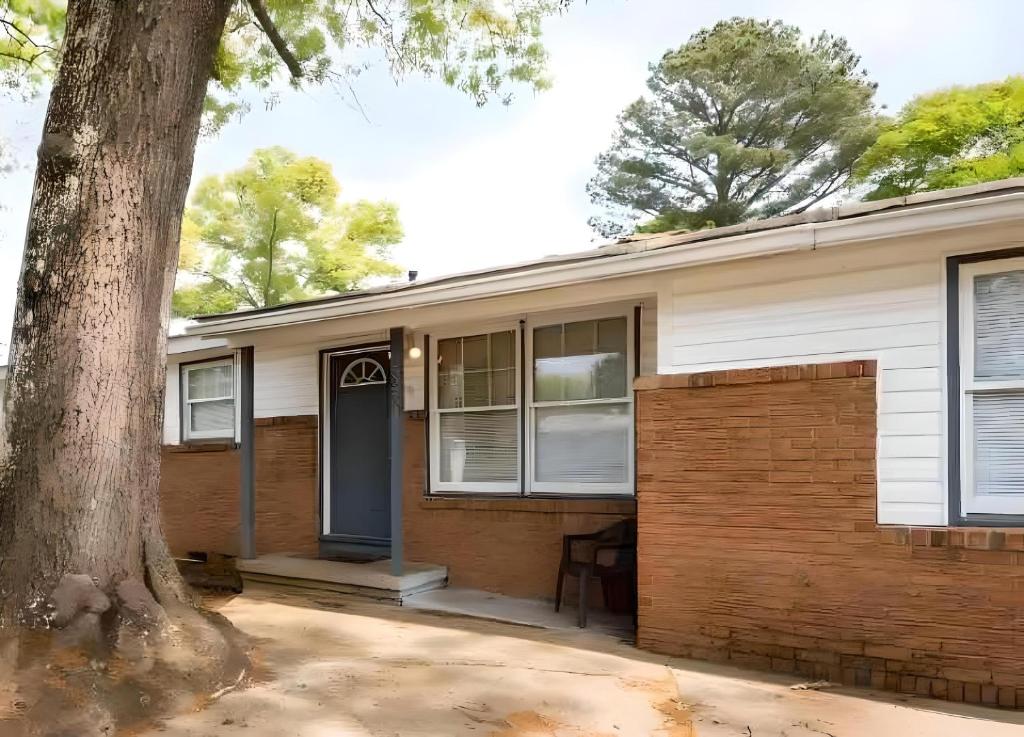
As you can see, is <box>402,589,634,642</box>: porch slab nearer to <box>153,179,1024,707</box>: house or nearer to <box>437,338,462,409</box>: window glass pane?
<box>153,179,1024,707</box>: house

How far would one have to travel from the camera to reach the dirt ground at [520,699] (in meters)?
3.85

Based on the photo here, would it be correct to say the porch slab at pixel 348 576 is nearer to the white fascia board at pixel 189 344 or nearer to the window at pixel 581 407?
the window at pixel 581 407

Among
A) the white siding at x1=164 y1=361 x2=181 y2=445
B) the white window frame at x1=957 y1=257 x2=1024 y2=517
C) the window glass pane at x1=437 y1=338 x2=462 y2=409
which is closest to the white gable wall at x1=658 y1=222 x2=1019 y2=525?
the white window frame at x1=957 y1=257 x2=1024 y2=517

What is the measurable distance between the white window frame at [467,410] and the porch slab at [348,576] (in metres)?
0.85

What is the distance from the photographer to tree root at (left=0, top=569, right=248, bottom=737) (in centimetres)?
360

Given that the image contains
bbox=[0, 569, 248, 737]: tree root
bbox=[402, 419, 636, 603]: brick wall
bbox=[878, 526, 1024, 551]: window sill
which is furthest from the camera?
bbox=[402, 419, 636, 603]: brick wall

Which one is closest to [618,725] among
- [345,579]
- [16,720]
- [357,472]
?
[16,720]

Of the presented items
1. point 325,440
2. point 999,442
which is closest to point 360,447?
point 325,440

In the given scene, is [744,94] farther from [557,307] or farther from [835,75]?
[557,307]

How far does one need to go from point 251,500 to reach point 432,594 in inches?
108

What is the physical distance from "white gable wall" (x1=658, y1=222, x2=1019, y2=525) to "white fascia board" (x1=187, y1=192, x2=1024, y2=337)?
18 centimetres

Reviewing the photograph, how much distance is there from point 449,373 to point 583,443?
→ 5.59 ft

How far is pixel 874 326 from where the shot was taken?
16.4 ft

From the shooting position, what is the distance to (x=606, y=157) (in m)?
28.6
